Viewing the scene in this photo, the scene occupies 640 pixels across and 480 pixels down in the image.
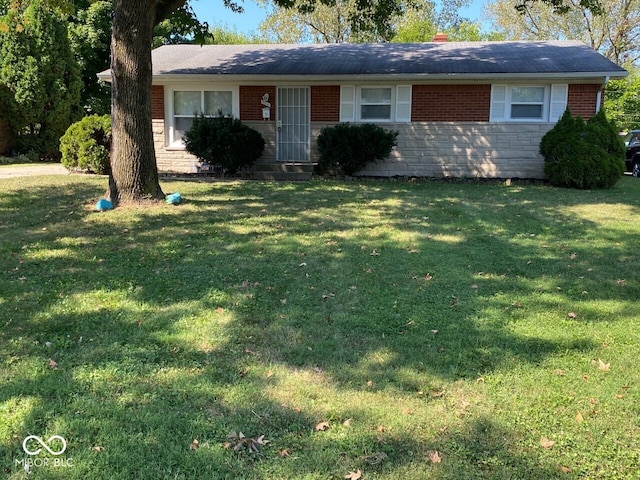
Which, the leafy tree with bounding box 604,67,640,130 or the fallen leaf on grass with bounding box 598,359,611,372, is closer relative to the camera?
the fallen leaf on grass with bounding box 598,359,611,372

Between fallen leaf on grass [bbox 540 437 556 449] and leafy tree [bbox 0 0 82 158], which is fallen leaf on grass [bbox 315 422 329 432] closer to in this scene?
fallen leaf on grass [bbox 540 437 556 449]

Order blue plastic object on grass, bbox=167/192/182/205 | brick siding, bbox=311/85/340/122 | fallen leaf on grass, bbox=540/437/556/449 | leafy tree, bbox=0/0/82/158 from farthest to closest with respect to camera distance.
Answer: leafy tree, bbox=0/0/82/158 < brick siding, bbox=311/85/340/122 < blue plastic object on grass, bbox=167/192/182/205 < fallen leaf on grass, bbox=540/437/556/449

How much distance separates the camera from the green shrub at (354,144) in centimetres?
1359

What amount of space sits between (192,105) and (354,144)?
5235 millimetres

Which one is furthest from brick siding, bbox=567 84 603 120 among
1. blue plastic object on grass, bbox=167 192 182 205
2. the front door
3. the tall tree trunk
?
the tall tree trunk

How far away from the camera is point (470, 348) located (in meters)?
3.85

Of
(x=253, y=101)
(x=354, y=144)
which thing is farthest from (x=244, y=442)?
(x=253, y=101)

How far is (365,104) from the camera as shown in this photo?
48.3 ft

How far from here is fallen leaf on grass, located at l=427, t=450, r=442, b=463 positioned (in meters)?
2.58

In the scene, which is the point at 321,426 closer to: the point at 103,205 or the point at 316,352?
the point at 316,352

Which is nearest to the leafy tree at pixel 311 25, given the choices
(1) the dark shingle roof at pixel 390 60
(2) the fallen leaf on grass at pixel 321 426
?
(1) the dark shingle roof at pixel 390 60

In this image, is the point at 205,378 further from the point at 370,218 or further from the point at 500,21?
the point at 500,21

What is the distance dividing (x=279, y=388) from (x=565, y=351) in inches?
81.2

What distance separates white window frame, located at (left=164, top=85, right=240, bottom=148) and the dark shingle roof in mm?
548
